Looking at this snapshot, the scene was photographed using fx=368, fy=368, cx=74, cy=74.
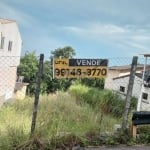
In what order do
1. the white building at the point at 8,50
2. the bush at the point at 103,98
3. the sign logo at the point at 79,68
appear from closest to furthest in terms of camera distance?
1. the sign logo at the point at 79,68
2. the bush at the point at 103,98
3. the white building at the point at 8,50

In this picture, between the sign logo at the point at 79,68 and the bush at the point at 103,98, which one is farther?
the bush at the point at 103,98

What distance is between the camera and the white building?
33.9m

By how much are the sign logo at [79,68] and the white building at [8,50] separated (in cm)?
2453

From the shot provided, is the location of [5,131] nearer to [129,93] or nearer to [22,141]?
[22,141]

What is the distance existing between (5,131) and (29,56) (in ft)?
141

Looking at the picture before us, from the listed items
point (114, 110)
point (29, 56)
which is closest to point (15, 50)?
point (29, 56)

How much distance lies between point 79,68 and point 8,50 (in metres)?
29.8

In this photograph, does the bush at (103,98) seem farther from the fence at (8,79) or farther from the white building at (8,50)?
the fence at (8,79)

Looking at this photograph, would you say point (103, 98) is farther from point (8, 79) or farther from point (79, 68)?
point (8, 79)

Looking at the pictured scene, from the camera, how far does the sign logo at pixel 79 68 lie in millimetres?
7348

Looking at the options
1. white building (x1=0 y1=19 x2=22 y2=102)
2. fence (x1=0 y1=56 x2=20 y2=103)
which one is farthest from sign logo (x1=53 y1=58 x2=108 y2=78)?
fence (x1=0 y1=56 x2=20 y2=103)

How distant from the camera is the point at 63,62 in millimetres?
7348

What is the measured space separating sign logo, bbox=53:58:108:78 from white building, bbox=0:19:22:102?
2453 centimetres

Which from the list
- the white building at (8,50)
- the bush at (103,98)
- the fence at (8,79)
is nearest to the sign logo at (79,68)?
the bush at (103,98)
